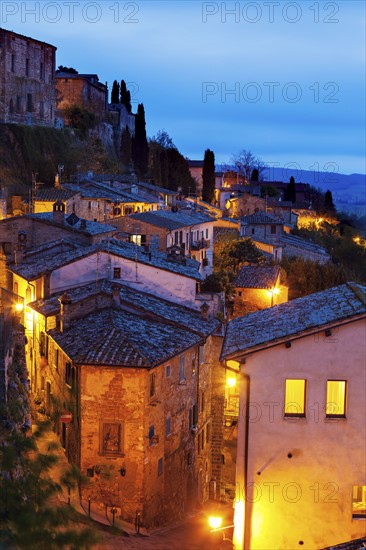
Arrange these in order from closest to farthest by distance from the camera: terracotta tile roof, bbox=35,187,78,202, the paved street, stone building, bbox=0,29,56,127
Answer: the paved street
terracotta tile roof, bbox=35,187,78,202
stone building, bbox=0,29,56,127

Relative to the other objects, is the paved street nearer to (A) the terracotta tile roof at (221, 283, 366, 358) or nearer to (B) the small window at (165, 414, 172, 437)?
(B) the small window at (165, 414, 172, 437)

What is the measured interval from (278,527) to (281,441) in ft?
4.55

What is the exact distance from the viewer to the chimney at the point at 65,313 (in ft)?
69.2

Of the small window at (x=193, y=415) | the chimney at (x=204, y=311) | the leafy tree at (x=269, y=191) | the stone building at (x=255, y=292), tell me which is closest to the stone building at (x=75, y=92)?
the leafy tree at (x=269, y=191)

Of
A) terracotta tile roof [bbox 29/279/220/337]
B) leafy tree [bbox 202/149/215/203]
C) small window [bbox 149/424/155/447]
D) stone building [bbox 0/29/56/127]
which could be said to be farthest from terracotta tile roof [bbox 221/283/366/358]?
leafy tree [bbox 202/149/215/203]

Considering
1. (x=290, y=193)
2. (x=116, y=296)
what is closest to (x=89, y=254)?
(x=116, y=296)

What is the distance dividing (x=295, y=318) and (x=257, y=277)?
2350 centimetres

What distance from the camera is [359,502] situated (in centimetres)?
1277

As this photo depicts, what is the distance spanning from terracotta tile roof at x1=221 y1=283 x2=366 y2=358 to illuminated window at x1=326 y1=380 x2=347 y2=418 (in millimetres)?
995

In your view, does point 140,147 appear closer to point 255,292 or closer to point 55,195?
point 55,195

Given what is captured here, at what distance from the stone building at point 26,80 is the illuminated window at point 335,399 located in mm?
50984

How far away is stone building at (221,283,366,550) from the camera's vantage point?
12.7m

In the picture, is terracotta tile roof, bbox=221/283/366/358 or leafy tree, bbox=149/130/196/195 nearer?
terracotta tile roof, bbox=221/283/366/358

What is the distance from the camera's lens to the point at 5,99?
5994 centimetres
